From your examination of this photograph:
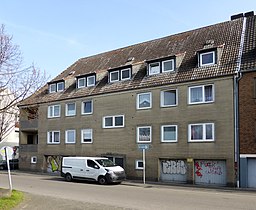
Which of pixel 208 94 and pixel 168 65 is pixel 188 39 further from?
pixel 208 94

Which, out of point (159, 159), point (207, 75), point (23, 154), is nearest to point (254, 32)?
point (207, 75)

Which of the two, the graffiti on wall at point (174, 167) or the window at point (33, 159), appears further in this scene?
the window at point (33, 159)

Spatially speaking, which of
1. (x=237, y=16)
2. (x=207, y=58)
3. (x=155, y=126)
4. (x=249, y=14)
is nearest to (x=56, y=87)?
(x=155, y=126)

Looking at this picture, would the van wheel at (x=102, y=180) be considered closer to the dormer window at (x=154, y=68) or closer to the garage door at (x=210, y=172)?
the garage door at (x=210, y=172)

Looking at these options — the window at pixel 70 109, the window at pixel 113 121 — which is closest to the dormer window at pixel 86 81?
the window at pixel 70 109

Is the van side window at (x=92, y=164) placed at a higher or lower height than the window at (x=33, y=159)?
higher

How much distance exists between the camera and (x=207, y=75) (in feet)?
81.8

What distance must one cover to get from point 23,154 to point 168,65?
19.7 meters

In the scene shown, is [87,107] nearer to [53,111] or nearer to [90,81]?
[90,81]

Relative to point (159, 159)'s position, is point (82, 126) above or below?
above

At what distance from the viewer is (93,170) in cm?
2512

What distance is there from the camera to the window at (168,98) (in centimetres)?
2684

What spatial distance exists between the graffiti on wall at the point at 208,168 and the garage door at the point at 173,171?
0.95m

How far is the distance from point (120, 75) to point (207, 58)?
8.03 meters
